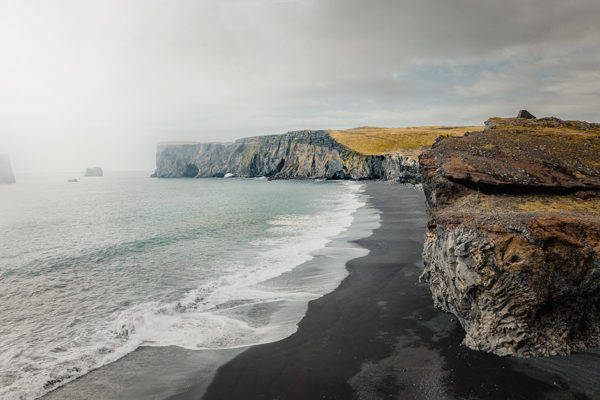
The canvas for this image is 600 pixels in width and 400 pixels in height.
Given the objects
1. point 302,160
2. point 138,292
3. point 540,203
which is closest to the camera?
point 540,203

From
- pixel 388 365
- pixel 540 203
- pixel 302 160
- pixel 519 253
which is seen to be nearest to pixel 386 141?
pixel 302 160

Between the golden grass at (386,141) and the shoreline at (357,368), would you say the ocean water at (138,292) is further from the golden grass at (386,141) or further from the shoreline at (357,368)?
the golden grass at (386,141)

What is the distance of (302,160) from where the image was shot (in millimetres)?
148375

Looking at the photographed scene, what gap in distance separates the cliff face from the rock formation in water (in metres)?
70.8

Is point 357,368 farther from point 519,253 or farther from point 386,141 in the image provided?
point 386,141

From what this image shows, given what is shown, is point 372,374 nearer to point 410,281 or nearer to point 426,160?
point 410,281

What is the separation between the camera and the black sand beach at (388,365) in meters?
7.90

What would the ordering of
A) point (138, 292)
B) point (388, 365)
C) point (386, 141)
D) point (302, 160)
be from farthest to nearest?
point (302, 160) < point (386, 141) < point (138, 292) < point (388, 365)

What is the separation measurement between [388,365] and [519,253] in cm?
554

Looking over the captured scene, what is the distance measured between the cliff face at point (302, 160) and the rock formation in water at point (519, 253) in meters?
70.8

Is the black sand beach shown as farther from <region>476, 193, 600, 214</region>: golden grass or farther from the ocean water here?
<region>476, 193, 600, 214</region>: golden grass

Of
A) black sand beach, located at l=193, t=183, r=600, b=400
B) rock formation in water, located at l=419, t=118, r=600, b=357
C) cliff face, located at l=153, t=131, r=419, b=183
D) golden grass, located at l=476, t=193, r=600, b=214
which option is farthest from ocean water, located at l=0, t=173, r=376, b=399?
cliff face, located at l=153, t=131, r=419, b=183

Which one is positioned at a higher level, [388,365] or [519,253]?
[519,253]

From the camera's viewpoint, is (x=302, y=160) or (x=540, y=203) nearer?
(x=540, y=203)
